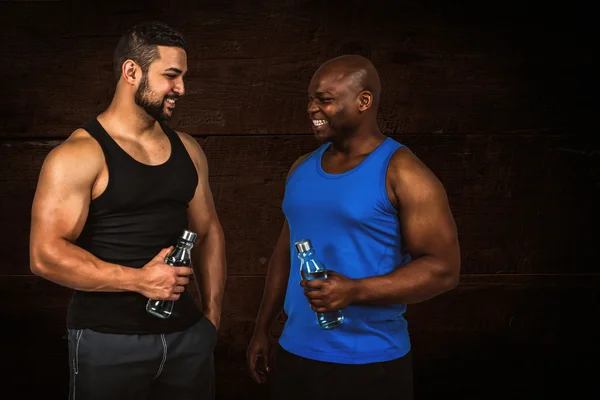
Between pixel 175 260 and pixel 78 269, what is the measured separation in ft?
0.62

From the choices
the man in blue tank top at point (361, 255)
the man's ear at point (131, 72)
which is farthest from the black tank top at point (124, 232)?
the man in blue tank top at point (361, 255)

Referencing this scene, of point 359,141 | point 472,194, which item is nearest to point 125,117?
point 359,141

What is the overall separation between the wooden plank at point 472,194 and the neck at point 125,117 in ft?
1.94

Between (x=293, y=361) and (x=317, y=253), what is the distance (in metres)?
0.23

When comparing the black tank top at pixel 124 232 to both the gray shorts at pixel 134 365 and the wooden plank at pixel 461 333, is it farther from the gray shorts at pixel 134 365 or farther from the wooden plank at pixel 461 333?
the wooden plank at pixel 461 333

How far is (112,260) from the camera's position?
1509 millimetres

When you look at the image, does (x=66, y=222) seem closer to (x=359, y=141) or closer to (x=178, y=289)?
(x=178, y=289)

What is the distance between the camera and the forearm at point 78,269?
56.5 inches

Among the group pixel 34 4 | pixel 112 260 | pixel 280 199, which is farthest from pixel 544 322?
pixel 34 4

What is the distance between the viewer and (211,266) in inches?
68.1

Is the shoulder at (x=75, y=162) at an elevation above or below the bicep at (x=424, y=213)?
above

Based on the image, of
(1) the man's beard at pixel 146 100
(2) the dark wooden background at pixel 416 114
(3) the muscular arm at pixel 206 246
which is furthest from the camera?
(2) the dark wooden background at pixel 416 114

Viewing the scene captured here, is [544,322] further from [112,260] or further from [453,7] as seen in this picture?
[112,260]

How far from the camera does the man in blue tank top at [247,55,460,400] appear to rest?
4.90 feet
